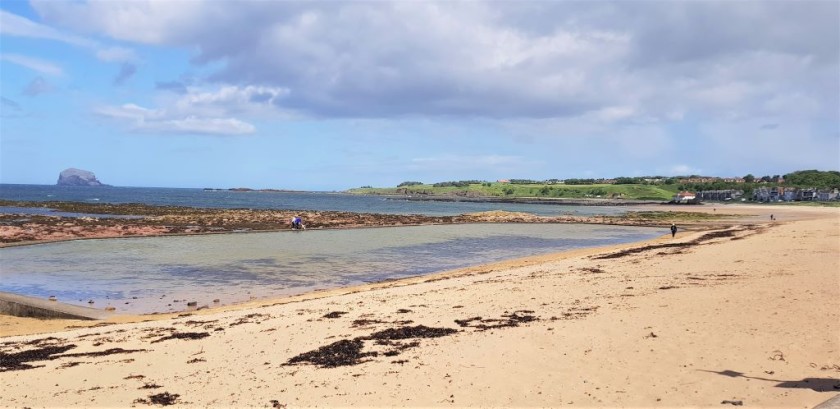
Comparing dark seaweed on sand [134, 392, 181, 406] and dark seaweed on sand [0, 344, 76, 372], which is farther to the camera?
dark seaweed on sand [0, 344, 76, 372]

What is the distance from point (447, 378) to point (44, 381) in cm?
692

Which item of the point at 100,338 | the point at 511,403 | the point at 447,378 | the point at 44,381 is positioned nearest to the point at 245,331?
the point at 100,338

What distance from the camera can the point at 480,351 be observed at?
9.72 m

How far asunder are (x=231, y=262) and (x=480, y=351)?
75.3ft

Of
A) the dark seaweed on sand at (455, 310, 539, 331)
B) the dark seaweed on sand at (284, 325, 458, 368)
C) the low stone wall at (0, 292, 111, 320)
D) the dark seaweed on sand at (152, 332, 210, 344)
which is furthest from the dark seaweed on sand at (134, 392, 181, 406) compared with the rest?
the low stone wall at (0, 292, 111, 320)

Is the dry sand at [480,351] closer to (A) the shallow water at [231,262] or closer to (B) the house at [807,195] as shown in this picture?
(A) the shallow water at [231,262]

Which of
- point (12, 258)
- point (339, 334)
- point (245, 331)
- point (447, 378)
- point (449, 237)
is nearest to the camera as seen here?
point (447, 378)

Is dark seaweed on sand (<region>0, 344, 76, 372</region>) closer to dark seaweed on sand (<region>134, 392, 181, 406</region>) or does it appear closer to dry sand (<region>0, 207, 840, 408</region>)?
dry sand (<region>0, 207, 840, 408</region>)

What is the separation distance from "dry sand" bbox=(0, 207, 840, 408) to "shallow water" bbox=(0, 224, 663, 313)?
470 cm

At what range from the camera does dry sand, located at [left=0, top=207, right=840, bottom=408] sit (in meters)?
7.68

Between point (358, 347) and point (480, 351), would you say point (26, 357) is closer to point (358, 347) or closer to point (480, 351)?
point (358, 347)

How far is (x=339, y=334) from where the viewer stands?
11.7 meters

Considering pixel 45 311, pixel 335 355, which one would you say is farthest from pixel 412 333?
pixel 45 311

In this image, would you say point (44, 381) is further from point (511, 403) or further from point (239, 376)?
point (511, 403)
